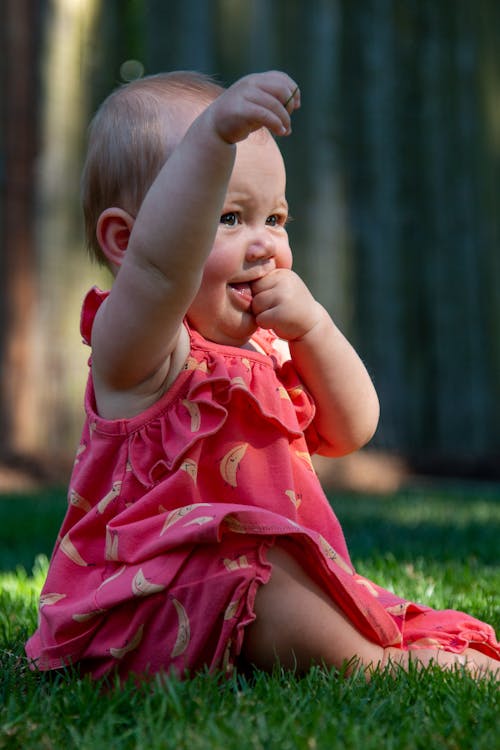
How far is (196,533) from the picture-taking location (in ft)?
5.79

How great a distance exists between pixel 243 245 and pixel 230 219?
0.05 metres

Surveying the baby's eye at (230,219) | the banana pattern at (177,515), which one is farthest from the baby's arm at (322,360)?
the banana pattern at (177,515)

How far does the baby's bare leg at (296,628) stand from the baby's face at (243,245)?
18.2 inches

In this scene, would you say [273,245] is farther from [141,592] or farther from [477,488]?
[477,488]

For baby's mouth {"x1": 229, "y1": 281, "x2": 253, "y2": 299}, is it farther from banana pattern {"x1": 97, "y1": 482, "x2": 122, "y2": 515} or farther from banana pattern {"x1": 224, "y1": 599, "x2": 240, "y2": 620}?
banana pattern {"x1": 224, "y1": 599, "x2": 240, "y2": 620}

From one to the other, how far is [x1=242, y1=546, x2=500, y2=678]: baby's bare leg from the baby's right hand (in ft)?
2.24

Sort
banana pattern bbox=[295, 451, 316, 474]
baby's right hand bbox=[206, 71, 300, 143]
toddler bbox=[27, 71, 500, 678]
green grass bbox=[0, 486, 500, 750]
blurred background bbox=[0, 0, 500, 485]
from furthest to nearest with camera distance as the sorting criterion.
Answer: blurred background bbox=[0, 0, 500, 485]
banana pattern bbox=[295, 451, 316, 474]
toddler bbox=[27, 71, 500, 678]
baby's right hand bbox=[206, 71, 300, 143]
green grass bbox=[0, 486, 500, 750]

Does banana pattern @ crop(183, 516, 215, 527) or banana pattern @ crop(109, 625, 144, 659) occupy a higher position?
banana pattern @ crop(183, 516, 215, 527)

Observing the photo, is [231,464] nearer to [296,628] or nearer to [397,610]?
[296,628]

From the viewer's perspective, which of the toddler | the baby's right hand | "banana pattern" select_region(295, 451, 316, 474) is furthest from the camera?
"banana pattern" select_region(295, 451, 316, 474)

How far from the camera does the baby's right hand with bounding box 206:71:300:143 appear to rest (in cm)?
164

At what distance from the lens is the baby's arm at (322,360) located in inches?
79.4

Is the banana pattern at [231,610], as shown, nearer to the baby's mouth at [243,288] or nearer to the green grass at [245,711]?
the green grass at [245,711]

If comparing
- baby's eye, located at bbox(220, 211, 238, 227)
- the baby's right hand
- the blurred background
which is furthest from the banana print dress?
the blurred background
